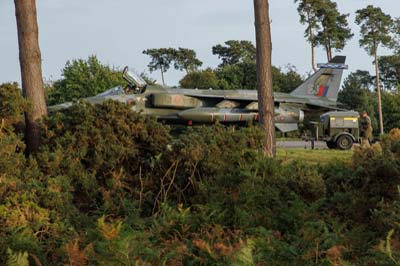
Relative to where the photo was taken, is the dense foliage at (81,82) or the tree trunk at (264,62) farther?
the dense foliage at (81,82)

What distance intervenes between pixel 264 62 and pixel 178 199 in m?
5.29

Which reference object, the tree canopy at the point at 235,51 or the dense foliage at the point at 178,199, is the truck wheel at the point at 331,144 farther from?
the tree canopy at the point at 235,51

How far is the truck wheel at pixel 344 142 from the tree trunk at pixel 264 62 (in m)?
11.8

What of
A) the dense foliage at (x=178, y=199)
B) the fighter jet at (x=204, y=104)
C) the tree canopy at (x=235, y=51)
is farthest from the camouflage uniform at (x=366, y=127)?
the tree canopy at (x=235, y=51)

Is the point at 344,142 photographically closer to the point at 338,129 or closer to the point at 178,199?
the point at 338,129

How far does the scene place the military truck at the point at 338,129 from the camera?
2316cm

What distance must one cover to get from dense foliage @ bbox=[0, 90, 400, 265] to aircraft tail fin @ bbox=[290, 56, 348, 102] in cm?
2277

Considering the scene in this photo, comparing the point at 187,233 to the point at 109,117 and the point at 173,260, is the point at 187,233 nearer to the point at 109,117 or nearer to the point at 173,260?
the point at 173,260

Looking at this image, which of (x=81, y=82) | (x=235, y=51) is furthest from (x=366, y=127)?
(x=235, y=51)

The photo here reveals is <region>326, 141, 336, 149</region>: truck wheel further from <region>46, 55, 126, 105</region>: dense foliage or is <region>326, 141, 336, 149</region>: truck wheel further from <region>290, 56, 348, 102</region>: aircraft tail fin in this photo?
<region>46, 55, 126, 105</region>: dense foliage

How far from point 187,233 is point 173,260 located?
4.25 feet

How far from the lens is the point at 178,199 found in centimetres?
762

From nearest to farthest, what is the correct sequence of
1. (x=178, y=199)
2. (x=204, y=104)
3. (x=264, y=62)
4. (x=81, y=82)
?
(x=178, y=199)
(x=264, y=62)
(x=204, y=104)
(x=81, y=82)

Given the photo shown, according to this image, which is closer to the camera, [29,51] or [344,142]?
[29,51]
